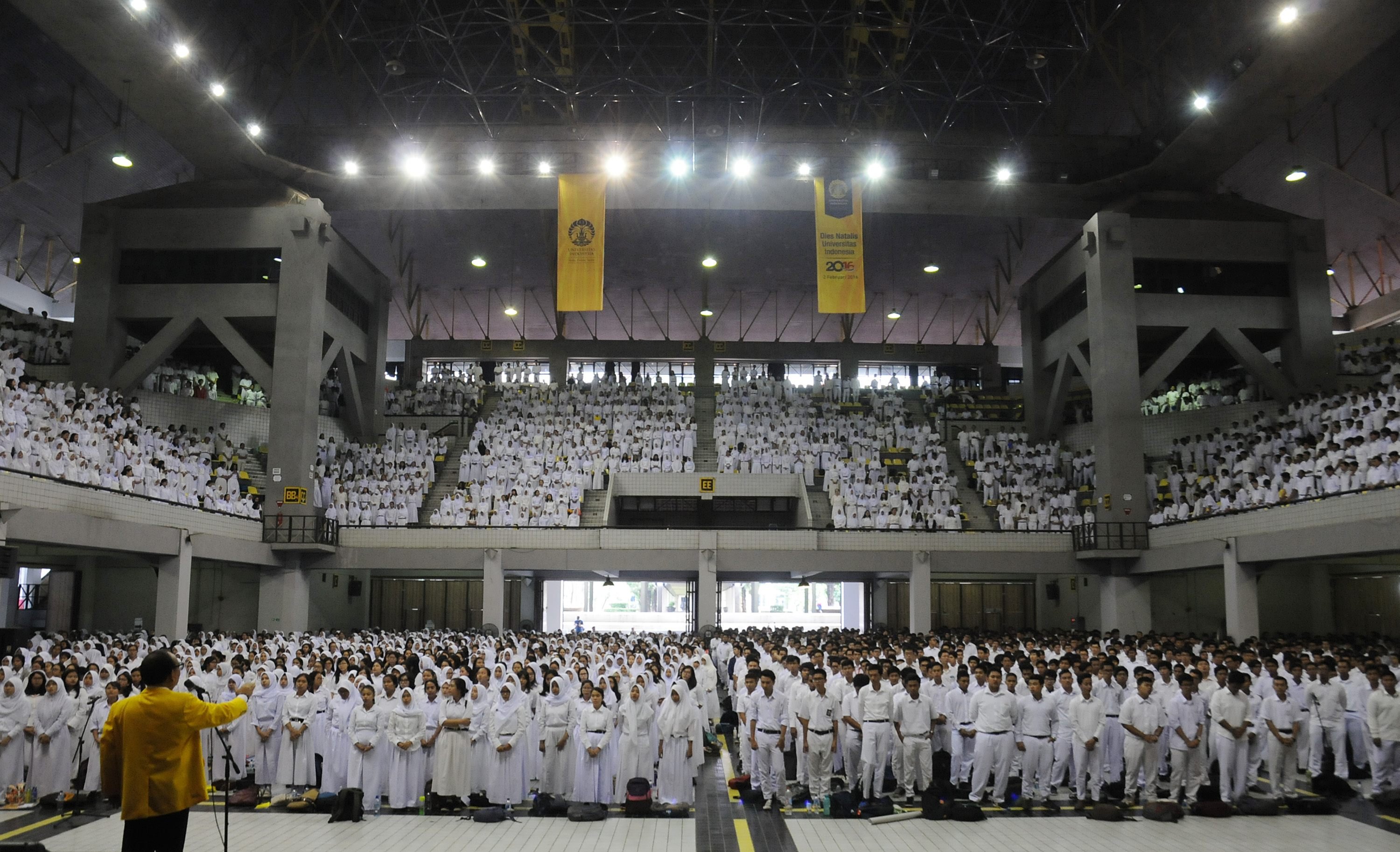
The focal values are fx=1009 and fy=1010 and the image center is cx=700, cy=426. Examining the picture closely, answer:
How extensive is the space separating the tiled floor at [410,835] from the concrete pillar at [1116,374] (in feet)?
81.5

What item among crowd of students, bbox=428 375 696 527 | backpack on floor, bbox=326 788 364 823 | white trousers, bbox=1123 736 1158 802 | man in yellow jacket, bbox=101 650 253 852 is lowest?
backpack on floor, bbox=326 788 364 823

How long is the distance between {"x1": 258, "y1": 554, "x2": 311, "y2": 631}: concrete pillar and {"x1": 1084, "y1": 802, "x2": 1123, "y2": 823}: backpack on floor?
27.2m

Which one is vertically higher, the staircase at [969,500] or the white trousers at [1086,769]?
the staircase at [969,500]

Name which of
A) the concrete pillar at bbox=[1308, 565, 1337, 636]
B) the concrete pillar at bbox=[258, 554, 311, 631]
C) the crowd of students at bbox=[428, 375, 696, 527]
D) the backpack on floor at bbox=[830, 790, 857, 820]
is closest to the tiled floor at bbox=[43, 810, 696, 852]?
the backpack on floor at bbox=[830, 790, 857, 820]

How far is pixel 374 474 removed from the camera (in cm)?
3794

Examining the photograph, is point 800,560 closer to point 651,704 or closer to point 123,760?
point 651,704

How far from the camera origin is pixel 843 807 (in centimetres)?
1242

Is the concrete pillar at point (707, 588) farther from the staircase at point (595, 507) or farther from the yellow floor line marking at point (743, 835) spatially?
the yellow floor line marking at point (743, 835)

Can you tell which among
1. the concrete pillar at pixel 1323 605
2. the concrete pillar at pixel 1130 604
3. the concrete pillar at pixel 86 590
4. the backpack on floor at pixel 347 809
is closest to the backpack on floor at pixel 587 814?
the backpack on floor at pixel 347 809

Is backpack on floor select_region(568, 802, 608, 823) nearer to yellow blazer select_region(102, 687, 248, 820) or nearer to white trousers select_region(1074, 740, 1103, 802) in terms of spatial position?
yellow blazer select_region(102, 687, 248, 820)

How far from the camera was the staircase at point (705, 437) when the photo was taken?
132ft

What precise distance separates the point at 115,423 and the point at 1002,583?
32235mm

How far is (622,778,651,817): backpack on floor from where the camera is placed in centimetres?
1252

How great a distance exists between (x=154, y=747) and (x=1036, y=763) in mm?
10421
